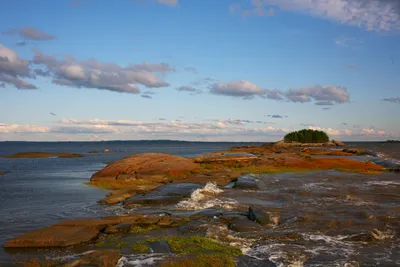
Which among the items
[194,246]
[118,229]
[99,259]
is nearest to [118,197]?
[118,229]

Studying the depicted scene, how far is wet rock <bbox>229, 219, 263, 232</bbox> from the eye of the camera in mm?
17547

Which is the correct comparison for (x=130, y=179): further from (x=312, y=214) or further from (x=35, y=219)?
(x=312, y=214)

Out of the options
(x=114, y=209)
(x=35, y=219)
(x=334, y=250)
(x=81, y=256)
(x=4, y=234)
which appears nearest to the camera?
(x=81, y=256)

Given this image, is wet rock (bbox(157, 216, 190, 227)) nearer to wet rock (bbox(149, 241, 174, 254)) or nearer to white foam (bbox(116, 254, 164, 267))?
wet rock (bbox(149, 241, 174, 254))

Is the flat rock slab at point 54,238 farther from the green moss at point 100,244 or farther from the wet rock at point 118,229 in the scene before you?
the green moss at point 100,244

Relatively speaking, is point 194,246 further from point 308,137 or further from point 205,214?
point 308,137

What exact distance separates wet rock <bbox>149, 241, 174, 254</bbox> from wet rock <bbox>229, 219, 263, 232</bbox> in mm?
4064

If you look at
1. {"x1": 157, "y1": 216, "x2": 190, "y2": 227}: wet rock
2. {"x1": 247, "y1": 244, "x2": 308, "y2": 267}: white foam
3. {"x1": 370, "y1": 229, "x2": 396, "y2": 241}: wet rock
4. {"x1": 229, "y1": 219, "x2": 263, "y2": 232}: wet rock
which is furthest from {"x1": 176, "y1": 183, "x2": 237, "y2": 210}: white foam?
Answer: {"x1": 370, "y1": 229, "x2": 396, "y2": 241}: wet rock

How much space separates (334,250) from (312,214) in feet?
21.1

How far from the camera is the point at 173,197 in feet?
87.0

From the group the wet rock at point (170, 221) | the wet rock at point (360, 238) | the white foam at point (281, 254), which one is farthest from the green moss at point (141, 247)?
the wet rock at point (360, 238)

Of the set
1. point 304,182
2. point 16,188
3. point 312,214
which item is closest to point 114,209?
point 312,214

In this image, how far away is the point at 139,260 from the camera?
519 inches

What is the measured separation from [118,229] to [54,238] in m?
2.99
